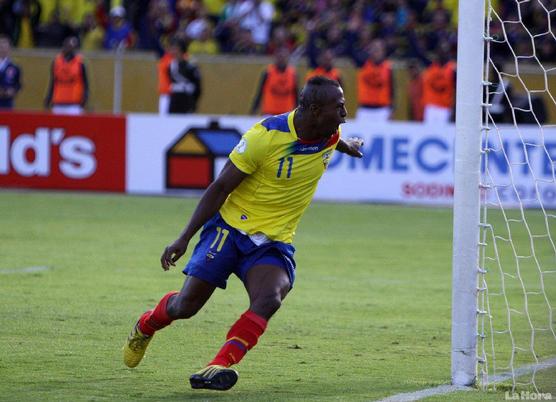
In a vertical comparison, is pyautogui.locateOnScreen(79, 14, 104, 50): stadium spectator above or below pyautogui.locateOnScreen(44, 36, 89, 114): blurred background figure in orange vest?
above

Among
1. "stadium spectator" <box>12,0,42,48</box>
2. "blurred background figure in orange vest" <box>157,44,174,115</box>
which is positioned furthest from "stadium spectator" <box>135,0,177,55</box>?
"stadium spectator" <box>12,0,42,48</box>

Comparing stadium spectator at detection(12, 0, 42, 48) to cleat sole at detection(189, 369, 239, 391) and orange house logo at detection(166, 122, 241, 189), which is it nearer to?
orange house logo at detection(166, 122, 241, 189)

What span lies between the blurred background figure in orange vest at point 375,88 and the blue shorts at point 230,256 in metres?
16.5

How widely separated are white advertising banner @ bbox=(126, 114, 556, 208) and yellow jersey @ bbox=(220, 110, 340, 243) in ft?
36.4

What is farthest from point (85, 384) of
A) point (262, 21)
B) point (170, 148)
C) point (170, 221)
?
point (262, 21)

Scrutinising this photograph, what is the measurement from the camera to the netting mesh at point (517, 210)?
22.8ft

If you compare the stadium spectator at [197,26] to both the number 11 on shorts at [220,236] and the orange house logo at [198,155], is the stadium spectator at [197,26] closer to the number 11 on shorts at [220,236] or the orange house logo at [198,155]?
the orange house logo at [198,155]

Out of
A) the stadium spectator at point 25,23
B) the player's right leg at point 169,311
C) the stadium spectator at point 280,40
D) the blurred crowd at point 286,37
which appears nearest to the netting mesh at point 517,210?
the blurred crowd at point 286,37

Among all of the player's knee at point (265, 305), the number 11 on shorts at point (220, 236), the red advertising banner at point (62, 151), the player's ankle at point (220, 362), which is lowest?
the red advertising banner at point (62, 151)

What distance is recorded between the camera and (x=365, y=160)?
18.0m

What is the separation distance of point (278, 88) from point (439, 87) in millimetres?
3105

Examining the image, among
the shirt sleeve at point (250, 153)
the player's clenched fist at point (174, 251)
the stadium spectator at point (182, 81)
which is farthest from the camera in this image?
the stadium spectator at point (182, 81)

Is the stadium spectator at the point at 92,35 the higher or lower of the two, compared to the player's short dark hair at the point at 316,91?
lower

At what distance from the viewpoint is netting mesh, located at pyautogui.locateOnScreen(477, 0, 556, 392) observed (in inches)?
273
